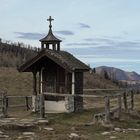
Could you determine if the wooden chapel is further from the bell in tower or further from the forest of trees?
the forest of trees

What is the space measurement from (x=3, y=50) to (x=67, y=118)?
52.2 meters

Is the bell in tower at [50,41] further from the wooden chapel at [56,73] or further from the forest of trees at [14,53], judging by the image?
the forest of trees at [14,53]

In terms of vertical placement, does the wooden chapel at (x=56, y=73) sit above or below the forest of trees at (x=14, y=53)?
below

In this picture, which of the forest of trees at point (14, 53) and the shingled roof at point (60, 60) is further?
the forest of trees at point (14, 53)

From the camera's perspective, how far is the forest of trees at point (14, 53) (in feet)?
225

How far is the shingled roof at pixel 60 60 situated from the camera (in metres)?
27.2

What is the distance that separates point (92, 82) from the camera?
62.1 metres

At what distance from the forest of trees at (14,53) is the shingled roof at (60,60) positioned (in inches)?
1463

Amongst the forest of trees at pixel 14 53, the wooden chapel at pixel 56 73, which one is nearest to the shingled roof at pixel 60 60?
the wooden chapel at pixel 56 73

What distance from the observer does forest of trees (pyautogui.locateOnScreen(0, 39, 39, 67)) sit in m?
68.4

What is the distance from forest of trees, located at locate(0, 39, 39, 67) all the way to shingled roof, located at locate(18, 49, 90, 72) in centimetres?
3716

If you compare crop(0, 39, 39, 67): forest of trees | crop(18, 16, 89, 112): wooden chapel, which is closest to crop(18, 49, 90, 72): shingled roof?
crop(18, 16, 89, 112): wooden chapel

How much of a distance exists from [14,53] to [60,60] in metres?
48.5

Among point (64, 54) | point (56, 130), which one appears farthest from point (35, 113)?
point (56, 130)
